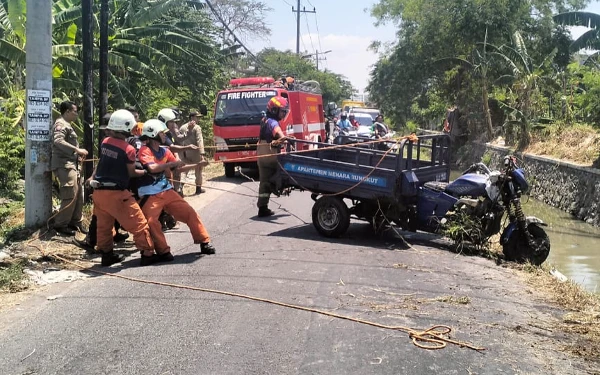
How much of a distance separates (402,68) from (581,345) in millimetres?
32423

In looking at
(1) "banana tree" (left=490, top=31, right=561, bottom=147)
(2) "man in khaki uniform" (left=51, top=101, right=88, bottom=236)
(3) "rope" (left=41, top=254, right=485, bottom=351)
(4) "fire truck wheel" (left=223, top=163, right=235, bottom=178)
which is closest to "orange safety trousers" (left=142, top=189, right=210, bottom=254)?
(3) "rope" (left=41, top=254, right=485, bottom=351)

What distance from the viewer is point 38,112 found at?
7.89 meters

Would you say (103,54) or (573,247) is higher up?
(103,54)

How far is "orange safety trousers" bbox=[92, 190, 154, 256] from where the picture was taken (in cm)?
679

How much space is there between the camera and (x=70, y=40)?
1392 centimetres

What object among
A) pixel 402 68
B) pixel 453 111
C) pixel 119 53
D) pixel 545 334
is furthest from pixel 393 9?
pixel 545 334

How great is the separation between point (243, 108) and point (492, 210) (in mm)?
9312

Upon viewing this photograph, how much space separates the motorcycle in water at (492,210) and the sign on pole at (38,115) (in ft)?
17.2

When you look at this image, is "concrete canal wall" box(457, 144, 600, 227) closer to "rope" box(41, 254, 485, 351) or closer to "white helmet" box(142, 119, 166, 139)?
"rope" box(41, 254, 485, 351)

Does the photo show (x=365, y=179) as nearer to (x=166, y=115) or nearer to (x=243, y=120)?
(x=166, y=115)

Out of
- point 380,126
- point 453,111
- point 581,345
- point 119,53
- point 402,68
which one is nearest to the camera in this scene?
point 581,345

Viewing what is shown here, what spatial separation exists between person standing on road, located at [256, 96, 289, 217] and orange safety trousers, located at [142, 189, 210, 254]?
8.81 ft

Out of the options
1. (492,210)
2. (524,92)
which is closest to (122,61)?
(492,210)

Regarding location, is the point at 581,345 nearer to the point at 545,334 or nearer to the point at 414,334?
the point at 545,334
